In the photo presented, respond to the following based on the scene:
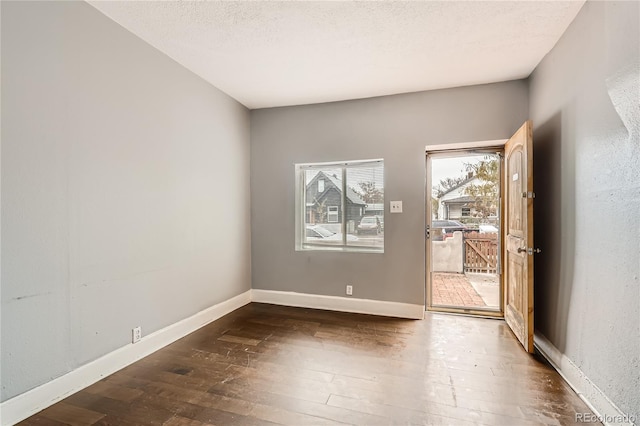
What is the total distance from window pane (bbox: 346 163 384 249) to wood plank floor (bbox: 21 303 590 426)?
112 cm

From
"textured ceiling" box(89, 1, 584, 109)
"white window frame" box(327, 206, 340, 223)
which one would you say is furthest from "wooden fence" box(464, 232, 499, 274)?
"textured ceiling" box(89, 1, 584, 109)

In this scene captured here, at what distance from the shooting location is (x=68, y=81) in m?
1.91

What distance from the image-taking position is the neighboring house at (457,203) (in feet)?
11.5

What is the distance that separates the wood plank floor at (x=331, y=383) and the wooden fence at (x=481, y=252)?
2.88 feet

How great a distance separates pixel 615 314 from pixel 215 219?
345cm

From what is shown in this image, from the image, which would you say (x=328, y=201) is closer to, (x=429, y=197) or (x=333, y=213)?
(x=333, y=213)

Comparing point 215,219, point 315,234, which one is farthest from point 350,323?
point 215,219

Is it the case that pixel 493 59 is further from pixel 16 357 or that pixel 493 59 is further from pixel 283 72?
pixel 16 357

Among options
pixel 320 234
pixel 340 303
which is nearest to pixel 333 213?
pixel 320 234

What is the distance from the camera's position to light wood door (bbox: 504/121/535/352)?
8.07ft

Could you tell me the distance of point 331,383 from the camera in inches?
80.2

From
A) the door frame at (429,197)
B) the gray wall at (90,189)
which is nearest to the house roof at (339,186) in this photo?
the door frame at (429,197)

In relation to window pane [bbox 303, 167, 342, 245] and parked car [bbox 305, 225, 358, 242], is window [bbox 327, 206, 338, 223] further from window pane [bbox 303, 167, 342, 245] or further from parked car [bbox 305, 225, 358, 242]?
parked car [bbox 305, 225, 358, 242]

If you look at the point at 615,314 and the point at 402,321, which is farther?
the point at 402,321
